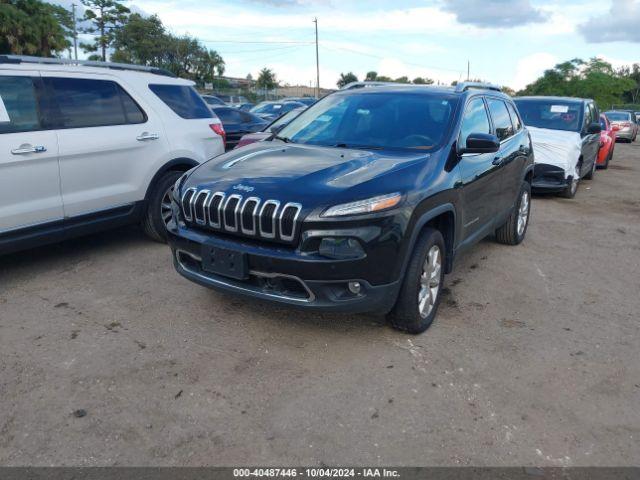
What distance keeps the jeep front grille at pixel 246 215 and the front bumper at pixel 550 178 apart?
6717 millimetres

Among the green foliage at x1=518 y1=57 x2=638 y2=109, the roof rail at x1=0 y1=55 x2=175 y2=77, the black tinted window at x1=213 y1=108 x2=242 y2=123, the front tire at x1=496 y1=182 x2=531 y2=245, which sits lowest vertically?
the front tire at x1=496 y1=182 x2=531 y2=245

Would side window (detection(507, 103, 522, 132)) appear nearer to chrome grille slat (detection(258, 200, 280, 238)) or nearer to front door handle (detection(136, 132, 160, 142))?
chrome grille slat (detection(258, 200, 280, 238))

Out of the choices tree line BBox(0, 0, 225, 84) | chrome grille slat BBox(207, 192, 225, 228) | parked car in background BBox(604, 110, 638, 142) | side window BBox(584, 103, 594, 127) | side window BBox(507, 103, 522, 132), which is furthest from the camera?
tree line BBox(0, 0, 225, 84)

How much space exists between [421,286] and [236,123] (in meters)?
9.05

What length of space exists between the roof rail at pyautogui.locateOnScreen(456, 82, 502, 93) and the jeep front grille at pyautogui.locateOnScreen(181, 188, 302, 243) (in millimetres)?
2213

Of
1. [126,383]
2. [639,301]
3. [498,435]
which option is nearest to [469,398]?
[498,435]

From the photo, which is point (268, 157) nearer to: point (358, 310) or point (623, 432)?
point (358, 310)

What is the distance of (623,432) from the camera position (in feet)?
9.16

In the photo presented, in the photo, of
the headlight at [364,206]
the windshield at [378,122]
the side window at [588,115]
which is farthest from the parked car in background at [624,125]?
the headlight at [364,206]

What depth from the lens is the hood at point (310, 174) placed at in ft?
10.8

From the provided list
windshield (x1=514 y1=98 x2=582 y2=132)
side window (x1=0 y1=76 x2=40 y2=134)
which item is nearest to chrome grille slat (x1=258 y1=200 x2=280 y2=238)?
side window (x1=0 y1=76 x2=40 y2=134)

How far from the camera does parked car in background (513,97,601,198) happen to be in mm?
8805

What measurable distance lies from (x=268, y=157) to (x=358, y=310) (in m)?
1.38

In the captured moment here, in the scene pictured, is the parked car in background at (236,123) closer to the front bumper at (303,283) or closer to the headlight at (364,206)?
the front bumper at (303,283)
